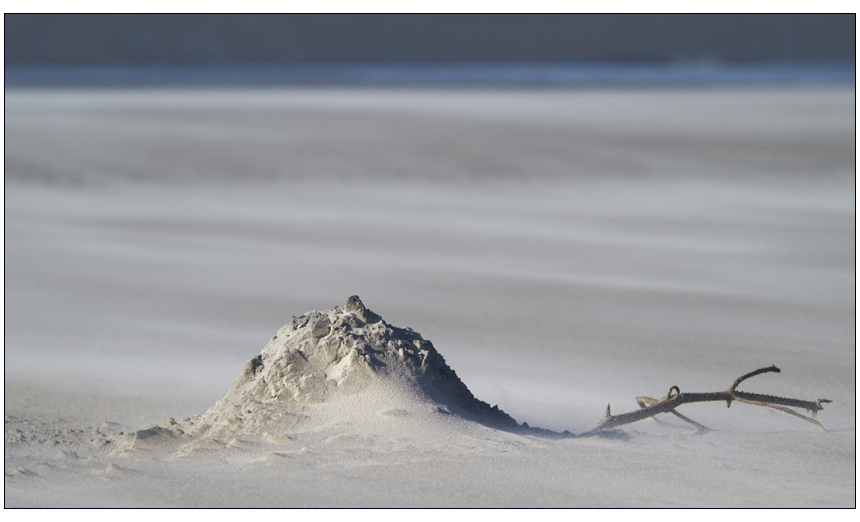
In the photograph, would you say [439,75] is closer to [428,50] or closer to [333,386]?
[428,50]

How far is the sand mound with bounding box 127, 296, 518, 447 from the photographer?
2027 mm

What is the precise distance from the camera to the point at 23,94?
11328 millimetres

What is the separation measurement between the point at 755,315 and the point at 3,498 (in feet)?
10.0

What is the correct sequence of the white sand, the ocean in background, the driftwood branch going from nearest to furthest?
the white sand < the driftwood branch < the ocean in background

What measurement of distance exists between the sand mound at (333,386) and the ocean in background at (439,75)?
1066 cm

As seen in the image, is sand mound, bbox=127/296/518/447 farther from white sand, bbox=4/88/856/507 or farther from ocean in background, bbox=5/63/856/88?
ocean in background, bbox=5/63/856/88

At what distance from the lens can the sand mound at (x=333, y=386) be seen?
2027mm

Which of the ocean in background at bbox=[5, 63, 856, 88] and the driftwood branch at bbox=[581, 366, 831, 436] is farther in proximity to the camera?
the ocean in background at bbox=[5, 63, 856, 88]

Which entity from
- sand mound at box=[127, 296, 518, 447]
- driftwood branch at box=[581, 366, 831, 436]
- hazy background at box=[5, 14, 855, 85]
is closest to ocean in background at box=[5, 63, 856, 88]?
hazy background at box=[5, 14, 855, 85]

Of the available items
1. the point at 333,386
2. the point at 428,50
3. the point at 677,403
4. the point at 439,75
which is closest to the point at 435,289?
the point at 677,403

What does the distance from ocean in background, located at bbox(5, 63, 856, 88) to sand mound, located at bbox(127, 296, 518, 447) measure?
35.0 ft

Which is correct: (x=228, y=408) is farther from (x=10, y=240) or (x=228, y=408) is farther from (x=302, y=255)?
(x=10, y=240)

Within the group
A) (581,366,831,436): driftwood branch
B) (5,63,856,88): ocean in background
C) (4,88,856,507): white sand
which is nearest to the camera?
(4,88,856,507): white sand

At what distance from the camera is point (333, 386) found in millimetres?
2070
